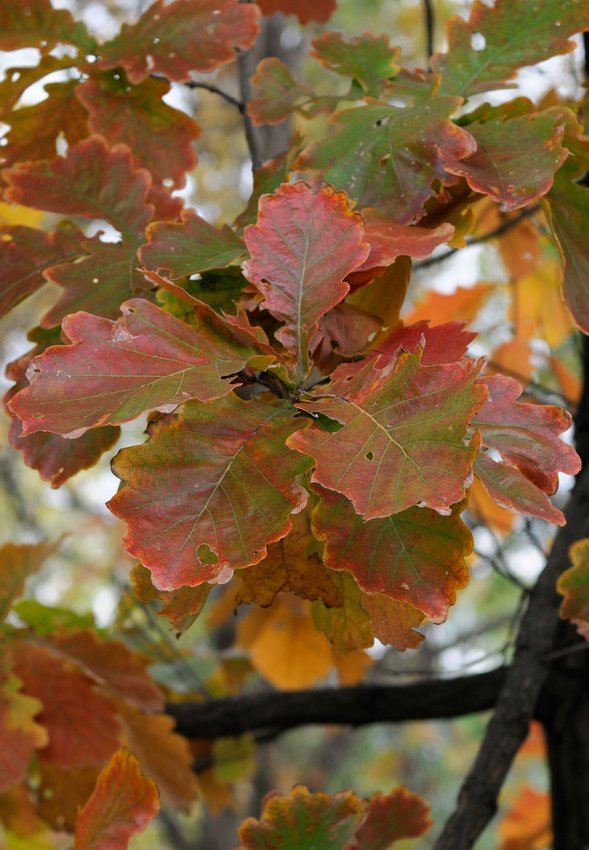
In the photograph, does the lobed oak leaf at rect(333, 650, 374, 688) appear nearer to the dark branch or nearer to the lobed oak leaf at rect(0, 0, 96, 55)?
the dark branch

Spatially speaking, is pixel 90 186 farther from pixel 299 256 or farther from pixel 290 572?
pixel 290 572

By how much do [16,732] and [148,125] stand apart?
0.63m

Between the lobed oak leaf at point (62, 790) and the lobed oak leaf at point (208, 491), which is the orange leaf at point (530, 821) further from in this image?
the lobed oak leaf at point (208, 491)

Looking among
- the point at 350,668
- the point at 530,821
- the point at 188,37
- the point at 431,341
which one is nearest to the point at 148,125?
the point at 188,37

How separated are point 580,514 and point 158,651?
2.51ft

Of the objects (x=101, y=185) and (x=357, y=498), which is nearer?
(x=357, y=498)

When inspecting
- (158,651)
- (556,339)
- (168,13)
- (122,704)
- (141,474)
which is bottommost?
(158,651)

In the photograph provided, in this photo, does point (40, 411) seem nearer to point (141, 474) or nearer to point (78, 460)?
point (141, 474)

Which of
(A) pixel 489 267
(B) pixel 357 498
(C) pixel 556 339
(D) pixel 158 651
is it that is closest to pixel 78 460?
(B) pixel 357 498

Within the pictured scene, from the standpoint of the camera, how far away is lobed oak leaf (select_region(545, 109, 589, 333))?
620 mm

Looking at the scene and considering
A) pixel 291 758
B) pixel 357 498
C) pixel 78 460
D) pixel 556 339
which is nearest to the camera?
pixel 357 498

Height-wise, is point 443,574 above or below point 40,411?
below

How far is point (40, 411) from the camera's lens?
47 centimetres

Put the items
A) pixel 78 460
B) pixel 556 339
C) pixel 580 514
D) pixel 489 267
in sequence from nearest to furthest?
pixel 78 460, pixel 580 514, pixel 556 339, pixel 489 267
